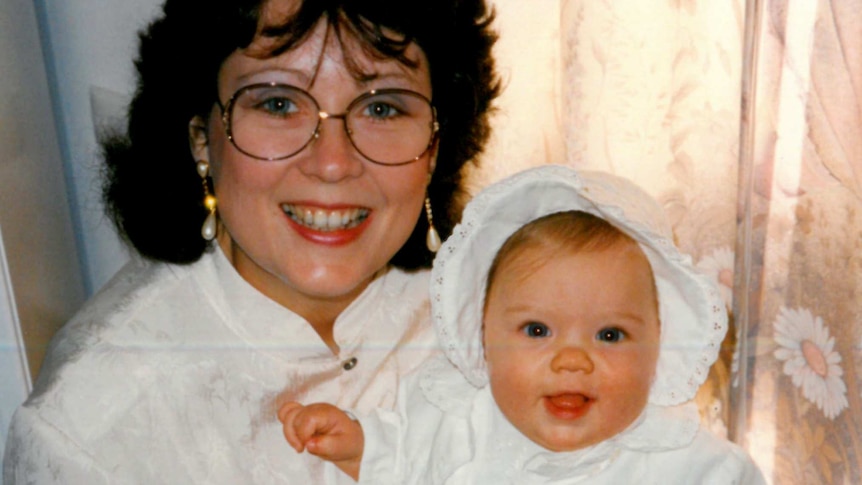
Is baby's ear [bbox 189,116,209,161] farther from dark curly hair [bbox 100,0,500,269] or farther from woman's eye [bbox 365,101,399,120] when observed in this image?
woman's eye [bbox 365,101,399,120]

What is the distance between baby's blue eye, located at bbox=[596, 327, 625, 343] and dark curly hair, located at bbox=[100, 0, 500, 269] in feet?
1.24

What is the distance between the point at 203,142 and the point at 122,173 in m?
0.15

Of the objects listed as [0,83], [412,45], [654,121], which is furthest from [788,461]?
[0,83]

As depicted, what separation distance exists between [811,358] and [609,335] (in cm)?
49

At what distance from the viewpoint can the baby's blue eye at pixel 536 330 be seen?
98 centimetres

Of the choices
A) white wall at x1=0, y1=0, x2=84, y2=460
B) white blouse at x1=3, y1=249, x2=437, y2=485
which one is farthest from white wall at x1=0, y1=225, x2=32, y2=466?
white blouse at x1=3, y1=249, x2=437, y2=485

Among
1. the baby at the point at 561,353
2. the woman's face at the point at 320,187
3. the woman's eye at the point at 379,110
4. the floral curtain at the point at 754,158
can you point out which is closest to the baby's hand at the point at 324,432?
the baby at the point at 561,353

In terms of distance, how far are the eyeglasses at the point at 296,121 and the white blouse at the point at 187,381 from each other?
180 millimetres

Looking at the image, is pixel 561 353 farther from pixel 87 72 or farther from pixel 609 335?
pixel 87 72

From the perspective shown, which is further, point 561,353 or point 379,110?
point 379,110

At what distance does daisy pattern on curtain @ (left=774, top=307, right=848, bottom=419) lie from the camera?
1271mm

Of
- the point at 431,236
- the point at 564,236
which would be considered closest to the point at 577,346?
the point at 564,236

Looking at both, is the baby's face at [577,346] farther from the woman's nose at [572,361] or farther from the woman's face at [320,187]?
the woman's face at [320,187]

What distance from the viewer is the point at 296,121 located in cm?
105
